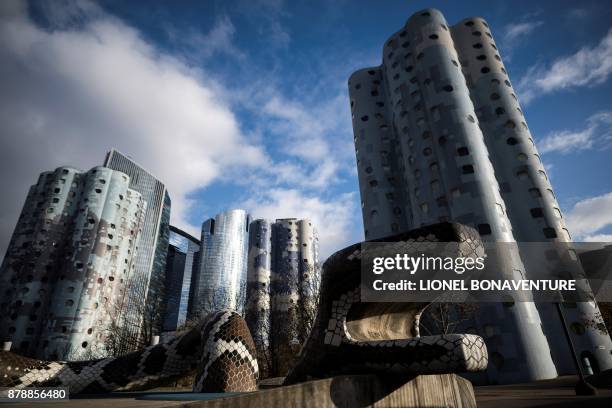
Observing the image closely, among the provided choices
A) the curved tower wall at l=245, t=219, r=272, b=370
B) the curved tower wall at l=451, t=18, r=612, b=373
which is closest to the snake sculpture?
the curved tower wall at l=451, t=18, r=612, b=373

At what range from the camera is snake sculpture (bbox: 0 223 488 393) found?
2.29 metres

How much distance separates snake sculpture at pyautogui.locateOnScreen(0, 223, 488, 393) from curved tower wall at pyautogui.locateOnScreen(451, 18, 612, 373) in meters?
27.3

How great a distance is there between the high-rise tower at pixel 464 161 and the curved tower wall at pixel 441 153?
3.2 inches

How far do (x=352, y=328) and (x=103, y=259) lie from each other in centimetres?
4977

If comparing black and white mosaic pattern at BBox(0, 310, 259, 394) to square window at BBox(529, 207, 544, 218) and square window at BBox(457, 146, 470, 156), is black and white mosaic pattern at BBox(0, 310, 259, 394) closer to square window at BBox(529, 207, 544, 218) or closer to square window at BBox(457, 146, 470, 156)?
square window at BBox(457, 146, 470, 156)

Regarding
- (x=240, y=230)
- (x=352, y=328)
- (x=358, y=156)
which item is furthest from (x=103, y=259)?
(x=240, y=230)

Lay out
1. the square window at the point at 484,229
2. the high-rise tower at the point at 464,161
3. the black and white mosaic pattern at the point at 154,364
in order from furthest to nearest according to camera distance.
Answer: the square window at the point at 484,229 < the high-rise tower at the point at 464,161 < the black and white mosaic pattern at the point at 154,364

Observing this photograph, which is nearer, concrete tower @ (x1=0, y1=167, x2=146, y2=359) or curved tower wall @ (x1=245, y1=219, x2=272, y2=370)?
concrete tower @ (x1=0, y1=167, x2=146, y2=359)

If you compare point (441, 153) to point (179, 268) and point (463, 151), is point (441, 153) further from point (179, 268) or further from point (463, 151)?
point (179, 268)

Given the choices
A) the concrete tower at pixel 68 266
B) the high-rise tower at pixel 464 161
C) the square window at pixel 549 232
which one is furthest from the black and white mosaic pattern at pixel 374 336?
the concrete tower at pixel 68 266

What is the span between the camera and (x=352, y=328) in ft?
10.3

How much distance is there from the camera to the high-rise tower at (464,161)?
20.7 metres

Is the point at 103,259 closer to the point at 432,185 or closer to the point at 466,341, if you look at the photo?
the point at 432,185

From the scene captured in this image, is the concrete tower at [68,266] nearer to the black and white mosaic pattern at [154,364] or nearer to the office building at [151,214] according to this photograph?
the office building at [151,214]
